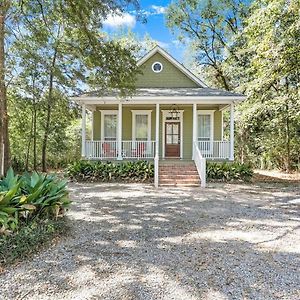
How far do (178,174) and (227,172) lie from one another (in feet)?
6.88

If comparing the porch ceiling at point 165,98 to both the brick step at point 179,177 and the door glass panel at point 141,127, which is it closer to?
the door glass panel at point 141,127

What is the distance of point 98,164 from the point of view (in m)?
12.9

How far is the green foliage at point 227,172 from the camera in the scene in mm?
12602

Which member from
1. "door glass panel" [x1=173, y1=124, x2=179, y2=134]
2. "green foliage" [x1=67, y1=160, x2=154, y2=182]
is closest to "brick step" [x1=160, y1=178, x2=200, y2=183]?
"green foliage" [x1=67, y1=160, x2=154, y2=182]

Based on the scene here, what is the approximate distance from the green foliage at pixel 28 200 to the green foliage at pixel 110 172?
672 cm

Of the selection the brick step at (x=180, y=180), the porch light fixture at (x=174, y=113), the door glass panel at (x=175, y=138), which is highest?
the porch light fixture at (x=174, y=113)

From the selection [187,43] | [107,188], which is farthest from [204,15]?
[107,188]

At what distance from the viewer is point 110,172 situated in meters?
12.7

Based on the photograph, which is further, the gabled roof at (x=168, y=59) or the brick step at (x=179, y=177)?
the gabled roof at (x=168, y=59)

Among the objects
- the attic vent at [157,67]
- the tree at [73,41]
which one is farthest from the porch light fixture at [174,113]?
the tree at [73,41]

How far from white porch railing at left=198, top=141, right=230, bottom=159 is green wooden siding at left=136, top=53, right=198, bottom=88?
135 inches

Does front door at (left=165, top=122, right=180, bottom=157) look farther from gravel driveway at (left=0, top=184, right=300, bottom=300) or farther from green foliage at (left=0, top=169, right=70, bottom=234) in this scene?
green foliage at (left=0, top=169, right=70, bottom=234)

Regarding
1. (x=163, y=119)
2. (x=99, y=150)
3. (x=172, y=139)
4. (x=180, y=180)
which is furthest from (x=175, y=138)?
(x=180, y=180)

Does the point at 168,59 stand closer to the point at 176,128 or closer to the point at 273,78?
the point at 176,128
